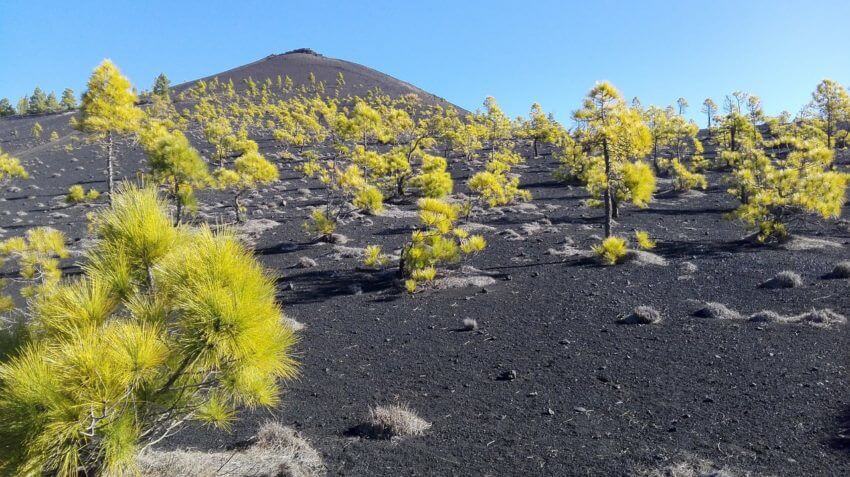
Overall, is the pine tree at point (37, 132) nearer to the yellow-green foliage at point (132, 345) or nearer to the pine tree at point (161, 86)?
the pine tree at point (161, 86)

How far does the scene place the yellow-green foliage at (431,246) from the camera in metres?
10.8

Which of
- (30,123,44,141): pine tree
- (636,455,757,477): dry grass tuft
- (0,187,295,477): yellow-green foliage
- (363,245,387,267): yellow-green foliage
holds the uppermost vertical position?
(30,123,44,141): pine tree

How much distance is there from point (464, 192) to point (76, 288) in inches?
991

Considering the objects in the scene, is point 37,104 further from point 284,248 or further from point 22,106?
point 284,248

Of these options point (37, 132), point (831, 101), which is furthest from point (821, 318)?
point (37, 132)

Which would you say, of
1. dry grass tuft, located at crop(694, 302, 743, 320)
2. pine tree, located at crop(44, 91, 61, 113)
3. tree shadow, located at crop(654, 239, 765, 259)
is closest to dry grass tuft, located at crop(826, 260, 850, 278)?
tree shadow, located at crop(654, 239, 765, 259)

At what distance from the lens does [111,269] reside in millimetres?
2775

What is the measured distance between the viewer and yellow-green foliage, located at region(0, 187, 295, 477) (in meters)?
2.06

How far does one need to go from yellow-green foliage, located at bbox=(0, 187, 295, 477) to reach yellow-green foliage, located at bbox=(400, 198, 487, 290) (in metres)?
7.98

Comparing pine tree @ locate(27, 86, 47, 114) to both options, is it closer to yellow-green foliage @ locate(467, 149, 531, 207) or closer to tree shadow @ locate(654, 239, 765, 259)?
yellow-green foliage @ locate(467, 149, 531, 207)

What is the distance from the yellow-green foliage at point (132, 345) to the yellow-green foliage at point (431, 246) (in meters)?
7.98

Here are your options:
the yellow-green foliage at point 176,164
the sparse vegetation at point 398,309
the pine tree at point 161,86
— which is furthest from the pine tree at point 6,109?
the yellow-green foliage at point 176,164

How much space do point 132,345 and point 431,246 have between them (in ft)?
31.5

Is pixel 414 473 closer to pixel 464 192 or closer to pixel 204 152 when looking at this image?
pixel 464 192
